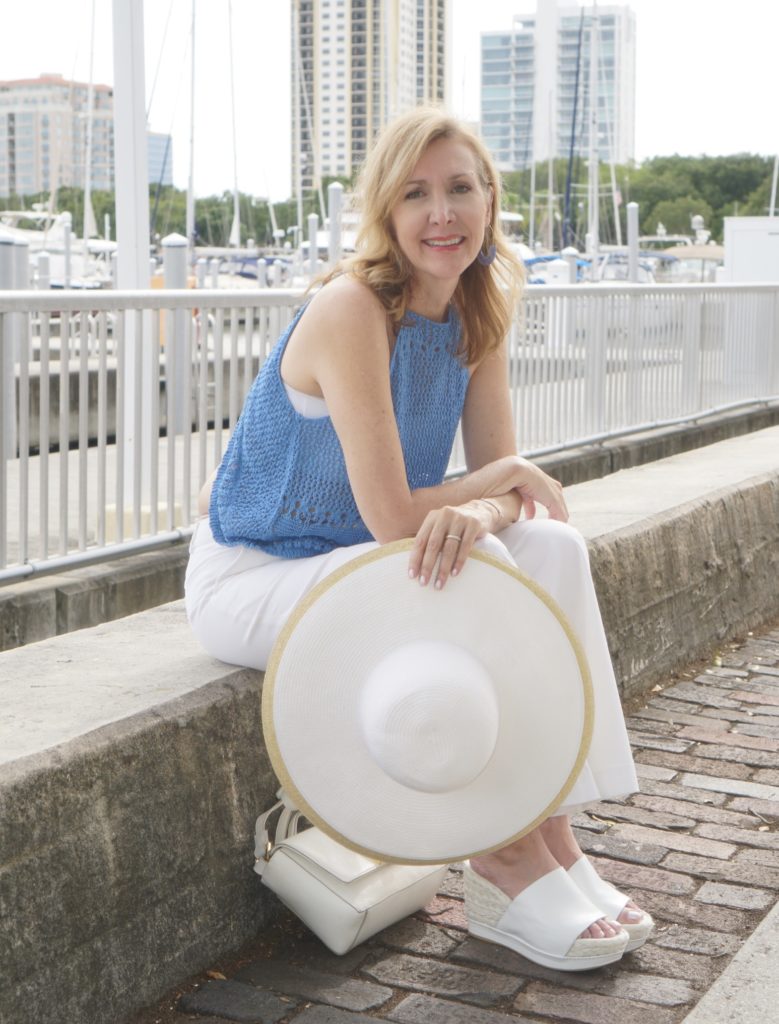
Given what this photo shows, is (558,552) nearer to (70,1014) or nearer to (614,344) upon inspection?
(70,1014)

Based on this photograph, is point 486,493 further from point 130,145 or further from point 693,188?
point 693,188

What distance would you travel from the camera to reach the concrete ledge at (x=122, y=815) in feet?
Answer: 8.44

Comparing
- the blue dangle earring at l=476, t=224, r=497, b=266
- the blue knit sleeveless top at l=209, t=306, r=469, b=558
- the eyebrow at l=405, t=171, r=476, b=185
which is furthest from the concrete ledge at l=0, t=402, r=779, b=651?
the eyebrow at l=405, t=171, r=476, b=185

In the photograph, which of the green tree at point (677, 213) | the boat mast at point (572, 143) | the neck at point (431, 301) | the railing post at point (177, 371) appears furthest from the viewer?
the green tree at point (677, 213)

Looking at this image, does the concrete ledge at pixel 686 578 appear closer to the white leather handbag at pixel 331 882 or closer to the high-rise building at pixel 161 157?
the white leather handbag at pixel 331 882

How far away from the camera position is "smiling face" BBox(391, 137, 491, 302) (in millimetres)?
3289

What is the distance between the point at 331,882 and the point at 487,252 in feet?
4.86

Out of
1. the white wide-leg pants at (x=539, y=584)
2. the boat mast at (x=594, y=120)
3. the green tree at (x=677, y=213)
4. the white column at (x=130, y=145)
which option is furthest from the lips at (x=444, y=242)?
the green tree at (x=677, y=213)

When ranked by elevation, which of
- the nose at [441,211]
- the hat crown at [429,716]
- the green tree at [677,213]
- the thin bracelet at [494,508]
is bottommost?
the hat crown at [429,716]

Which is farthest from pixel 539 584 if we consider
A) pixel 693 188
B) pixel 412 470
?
pixel 693 188

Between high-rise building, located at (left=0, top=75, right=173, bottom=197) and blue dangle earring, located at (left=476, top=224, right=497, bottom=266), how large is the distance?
84.5 feet

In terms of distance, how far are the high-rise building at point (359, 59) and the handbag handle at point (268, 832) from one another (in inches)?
2179

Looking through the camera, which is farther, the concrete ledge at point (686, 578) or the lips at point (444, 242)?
the concrete ledge at point (686, 578)

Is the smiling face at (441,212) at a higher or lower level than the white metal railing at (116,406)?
higher
